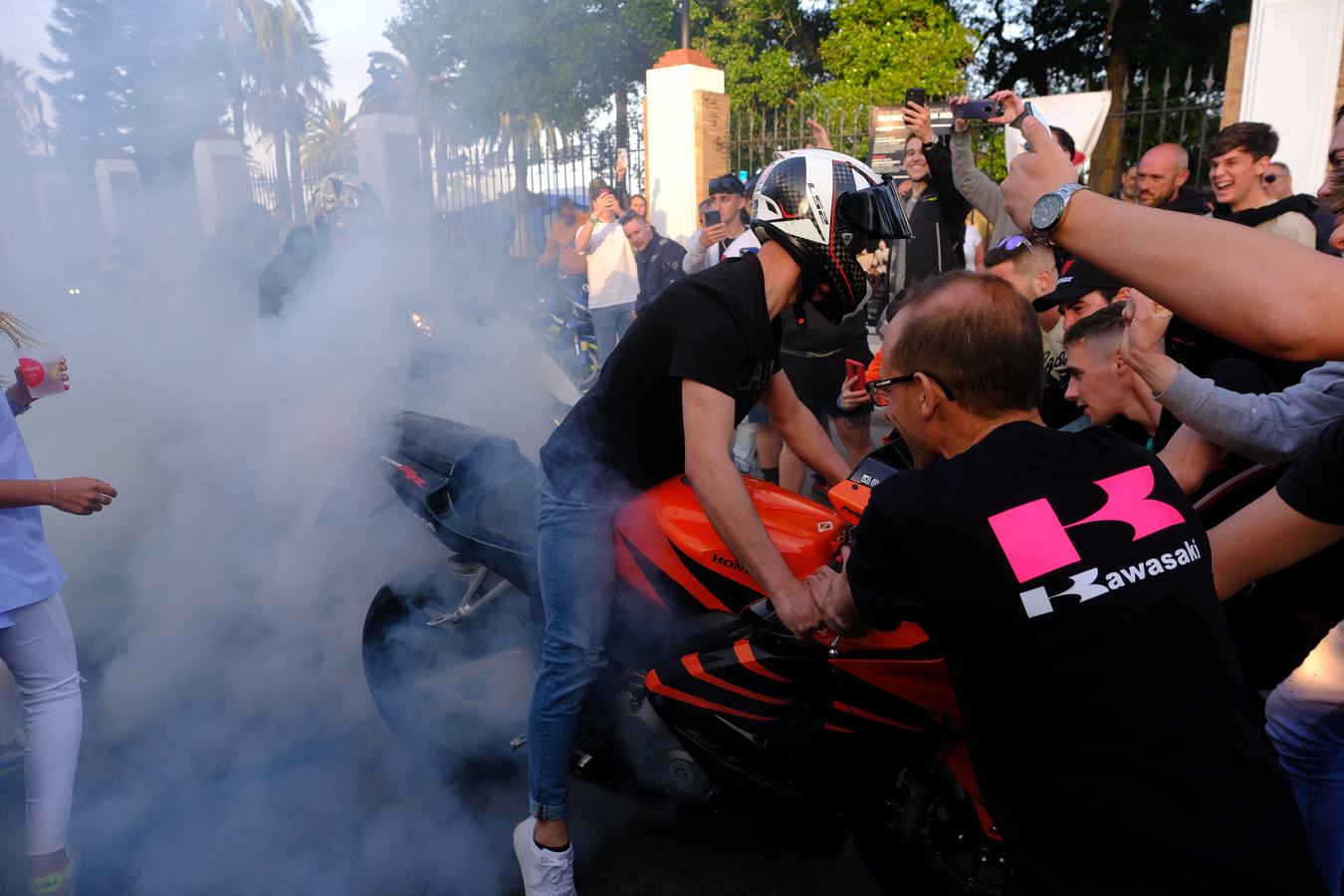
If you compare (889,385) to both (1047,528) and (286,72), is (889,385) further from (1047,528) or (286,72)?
(286,72)

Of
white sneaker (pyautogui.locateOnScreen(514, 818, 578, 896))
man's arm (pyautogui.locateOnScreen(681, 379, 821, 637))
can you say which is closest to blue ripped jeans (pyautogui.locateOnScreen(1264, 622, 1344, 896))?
man's arm (pyautogui.locateOnScreen(681, 379, 821, 637))

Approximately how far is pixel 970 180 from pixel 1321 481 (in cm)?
389

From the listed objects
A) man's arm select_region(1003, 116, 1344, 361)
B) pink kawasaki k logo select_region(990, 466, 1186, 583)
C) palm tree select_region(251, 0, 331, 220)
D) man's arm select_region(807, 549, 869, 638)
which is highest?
palm tree select_region(251, 0, 331, 220)

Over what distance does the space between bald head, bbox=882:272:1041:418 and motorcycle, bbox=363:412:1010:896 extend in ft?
2.21

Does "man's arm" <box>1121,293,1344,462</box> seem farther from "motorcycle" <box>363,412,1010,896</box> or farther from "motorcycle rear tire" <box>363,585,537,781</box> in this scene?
"motorcycle rear tire" <box>363,585,537,781</box>

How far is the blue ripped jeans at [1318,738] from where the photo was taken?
6.56 ft

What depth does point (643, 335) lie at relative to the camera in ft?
7.56

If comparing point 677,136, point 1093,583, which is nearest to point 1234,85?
point 677,136

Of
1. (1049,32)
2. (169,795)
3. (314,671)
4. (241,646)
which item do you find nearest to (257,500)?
(241,646)

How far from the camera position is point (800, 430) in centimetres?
271

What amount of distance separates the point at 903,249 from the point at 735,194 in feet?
4.87

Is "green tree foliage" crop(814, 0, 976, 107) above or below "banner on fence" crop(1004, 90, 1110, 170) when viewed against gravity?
above

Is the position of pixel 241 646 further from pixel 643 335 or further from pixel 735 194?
pixel 735 194

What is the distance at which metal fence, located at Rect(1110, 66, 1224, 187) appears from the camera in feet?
26.8
